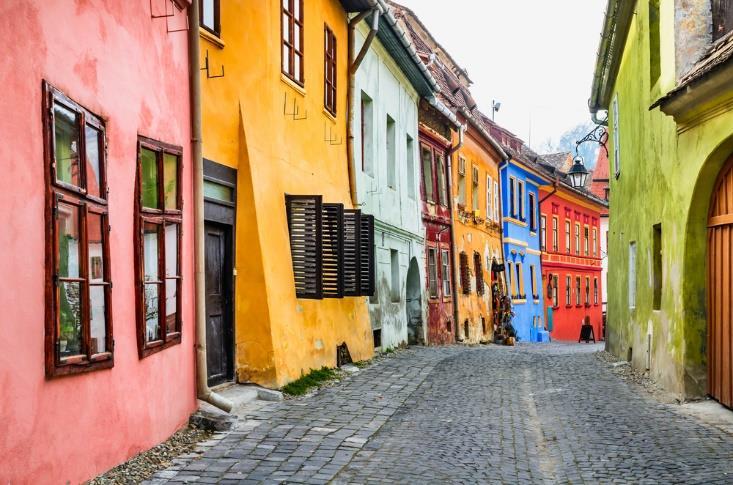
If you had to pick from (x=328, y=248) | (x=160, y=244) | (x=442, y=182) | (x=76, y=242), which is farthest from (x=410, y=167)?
(x=76, y=242)

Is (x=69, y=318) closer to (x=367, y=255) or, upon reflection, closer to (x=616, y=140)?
(x=367, y=255)

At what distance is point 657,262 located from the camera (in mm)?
13688

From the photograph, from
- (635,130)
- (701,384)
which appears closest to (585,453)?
(701,384)

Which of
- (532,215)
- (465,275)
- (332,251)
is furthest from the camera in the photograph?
(532,215)

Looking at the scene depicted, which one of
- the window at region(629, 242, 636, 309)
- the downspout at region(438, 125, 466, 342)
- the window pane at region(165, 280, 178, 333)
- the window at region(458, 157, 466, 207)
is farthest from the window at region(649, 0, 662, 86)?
the window at region(458, 157, 466, 207)

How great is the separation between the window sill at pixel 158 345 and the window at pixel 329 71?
6620 mm

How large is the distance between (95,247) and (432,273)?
59.8ft

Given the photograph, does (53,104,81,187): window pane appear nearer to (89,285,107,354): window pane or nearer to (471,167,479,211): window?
(89,285,107,354): window pane

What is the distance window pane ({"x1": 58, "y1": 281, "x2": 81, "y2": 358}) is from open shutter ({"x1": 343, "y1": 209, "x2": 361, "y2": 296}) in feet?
25.3

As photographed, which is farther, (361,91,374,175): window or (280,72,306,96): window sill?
(361,91,374,175): window

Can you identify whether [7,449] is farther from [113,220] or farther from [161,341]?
[161,341]

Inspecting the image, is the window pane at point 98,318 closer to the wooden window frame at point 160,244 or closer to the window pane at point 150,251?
the wooden window frame at point 160,244

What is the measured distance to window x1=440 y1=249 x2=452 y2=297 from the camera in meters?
25.7

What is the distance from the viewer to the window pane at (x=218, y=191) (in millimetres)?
10277
